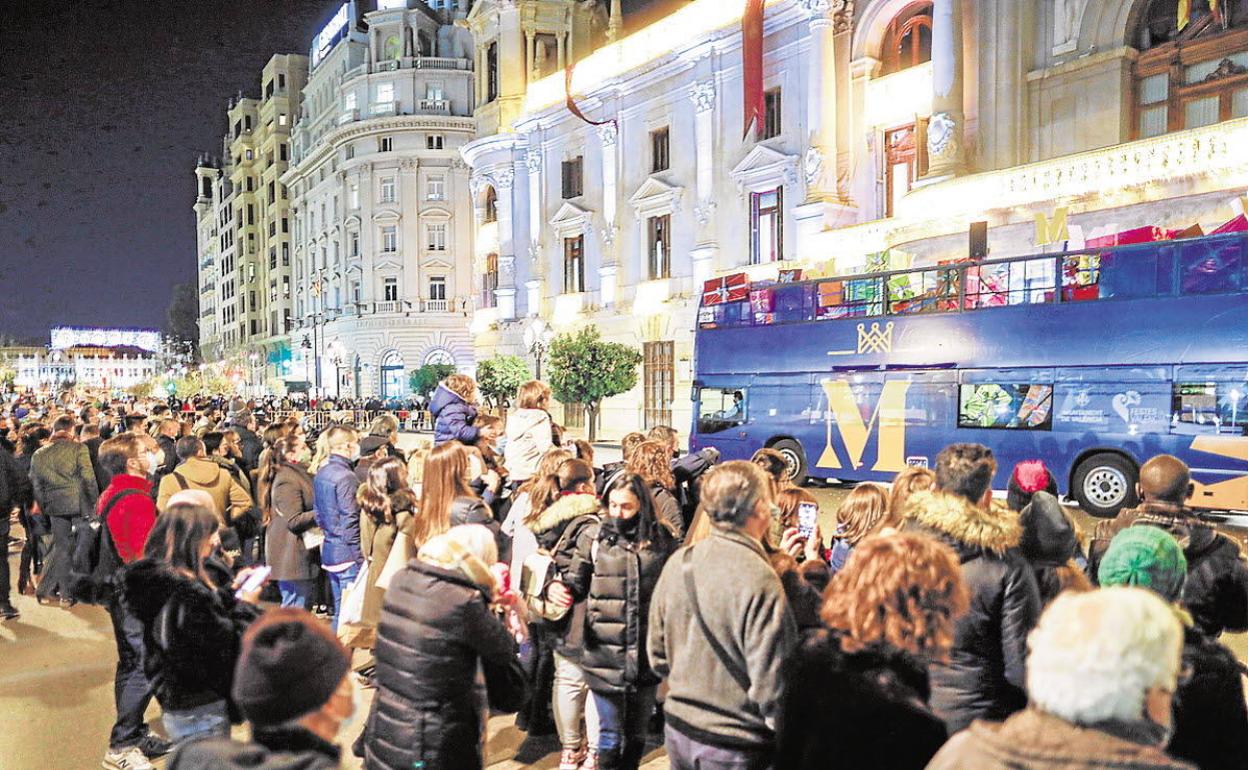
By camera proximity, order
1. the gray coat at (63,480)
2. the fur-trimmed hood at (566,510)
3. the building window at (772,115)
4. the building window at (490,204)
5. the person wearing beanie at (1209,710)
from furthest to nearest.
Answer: the building window at (490,204)
the building window at (772,115)
the gray coat at (63,480)
the fur-trimmed hood at (566,510)
the person wearing beanie at (1209,710)

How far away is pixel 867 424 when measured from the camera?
16281mm

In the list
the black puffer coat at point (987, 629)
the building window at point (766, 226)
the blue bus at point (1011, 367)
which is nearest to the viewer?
the black puffer coat at point (987, 629)

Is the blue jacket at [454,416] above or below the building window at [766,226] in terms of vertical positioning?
below

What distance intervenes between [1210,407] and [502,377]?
990 inches

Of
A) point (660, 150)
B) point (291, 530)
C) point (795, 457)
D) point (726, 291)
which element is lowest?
point (795, 457)

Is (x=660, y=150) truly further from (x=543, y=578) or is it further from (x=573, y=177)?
(x=543, y=578)

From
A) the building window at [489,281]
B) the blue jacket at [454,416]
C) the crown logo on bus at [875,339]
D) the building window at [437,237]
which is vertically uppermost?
the building window at [437,237]

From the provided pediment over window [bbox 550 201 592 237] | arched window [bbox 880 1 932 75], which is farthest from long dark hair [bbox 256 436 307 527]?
pediment over window [bbox 550 201 592 237]

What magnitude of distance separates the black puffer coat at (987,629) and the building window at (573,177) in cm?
3539

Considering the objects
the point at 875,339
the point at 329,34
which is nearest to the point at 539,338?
the point at 875,339

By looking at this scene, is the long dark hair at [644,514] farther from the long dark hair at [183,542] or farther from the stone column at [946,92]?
the stone column at [946,92]

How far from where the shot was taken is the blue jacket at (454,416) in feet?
24.7

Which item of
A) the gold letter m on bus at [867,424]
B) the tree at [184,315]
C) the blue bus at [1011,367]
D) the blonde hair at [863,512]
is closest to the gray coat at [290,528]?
the blonde hair at [863,512]

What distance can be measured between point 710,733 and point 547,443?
444 centimetres
